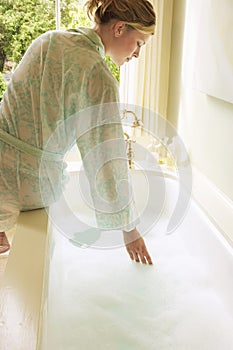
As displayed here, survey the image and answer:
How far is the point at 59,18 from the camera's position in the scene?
290 centimetres

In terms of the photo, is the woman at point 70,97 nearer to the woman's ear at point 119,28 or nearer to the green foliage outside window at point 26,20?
the woman's ear at point 119,28

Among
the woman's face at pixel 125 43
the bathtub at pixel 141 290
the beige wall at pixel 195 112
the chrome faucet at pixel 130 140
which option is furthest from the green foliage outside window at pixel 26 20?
the woman's face at pixel 125 43

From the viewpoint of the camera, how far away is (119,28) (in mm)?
1395

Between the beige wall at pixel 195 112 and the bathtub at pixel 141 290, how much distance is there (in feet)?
0.74

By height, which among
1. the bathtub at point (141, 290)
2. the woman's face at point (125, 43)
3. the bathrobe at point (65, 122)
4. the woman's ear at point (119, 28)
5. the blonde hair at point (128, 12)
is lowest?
the bathtub at point (141, 290)

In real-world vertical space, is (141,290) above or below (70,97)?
below

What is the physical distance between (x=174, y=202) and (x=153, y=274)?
59 cm

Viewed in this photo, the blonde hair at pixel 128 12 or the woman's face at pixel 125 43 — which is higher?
the blonde hair at pixel 128 12

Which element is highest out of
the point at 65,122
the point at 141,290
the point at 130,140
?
the point at 65,122

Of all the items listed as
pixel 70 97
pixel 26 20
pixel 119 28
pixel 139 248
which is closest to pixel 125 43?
pixel 119 28

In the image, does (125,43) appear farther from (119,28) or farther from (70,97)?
(70,97)

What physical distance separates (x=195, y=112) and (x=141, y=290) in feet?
3.50

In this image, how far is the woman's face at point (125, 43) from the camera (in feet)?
4.61

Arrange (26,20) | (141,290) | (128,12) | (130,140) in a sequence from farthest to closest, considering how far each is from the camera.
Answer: (26,20)
(130,140)
(141,290)
(128,12)
